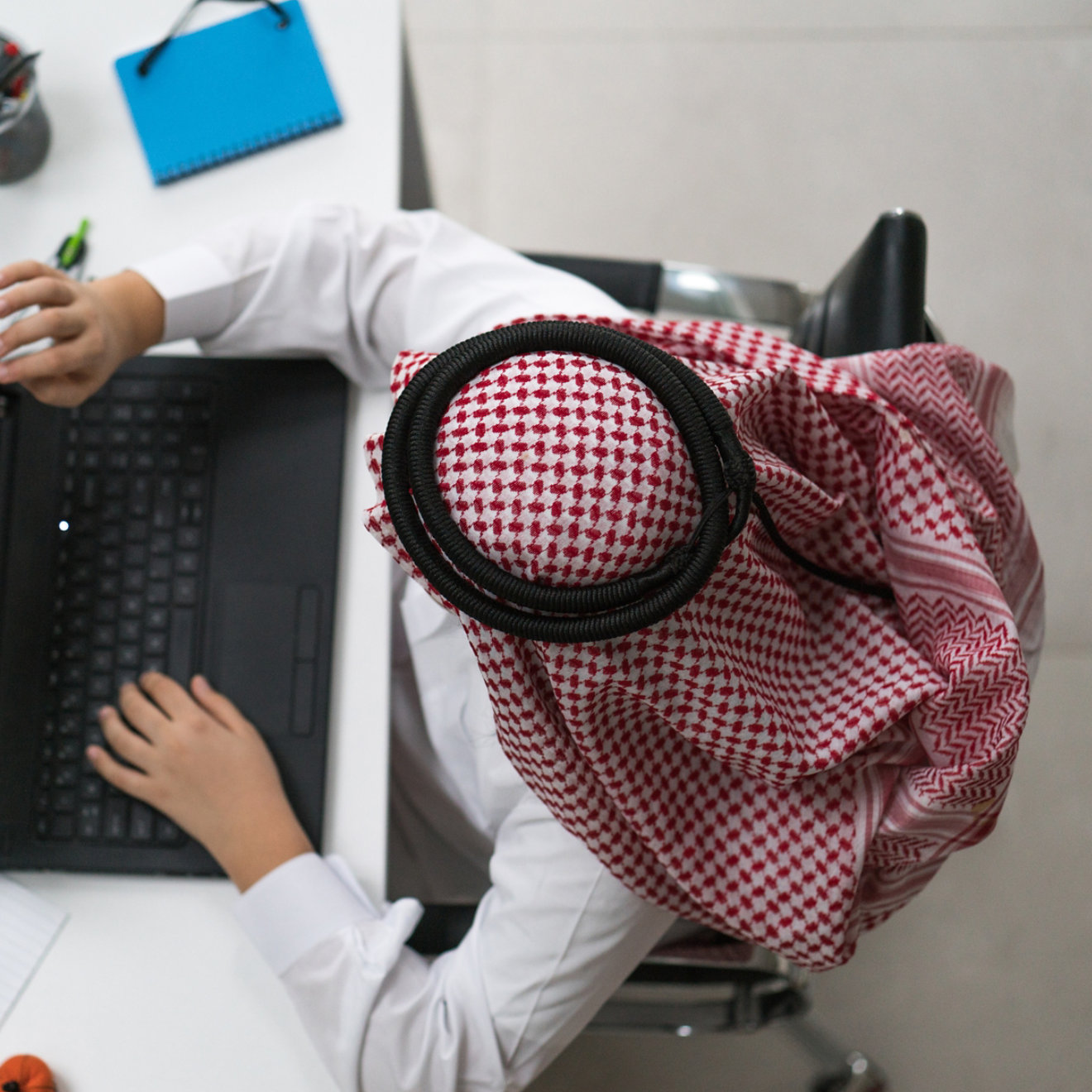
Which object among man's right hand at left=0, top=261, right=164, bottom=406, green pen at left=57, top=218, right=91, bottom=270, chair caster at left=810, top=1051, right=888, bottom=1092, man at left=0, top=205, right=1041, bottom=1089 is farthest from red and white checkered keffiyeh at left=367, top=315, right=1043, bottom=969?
chair caster at left=810, top=1051, right=888, bottom=1092

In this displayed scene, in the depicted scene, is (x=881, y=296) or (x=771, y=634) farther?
(x=881, y=296)

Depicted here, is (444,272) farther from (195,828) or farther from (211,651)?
(195,828)

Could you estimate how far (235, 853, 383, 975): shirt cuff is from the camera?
66 cm

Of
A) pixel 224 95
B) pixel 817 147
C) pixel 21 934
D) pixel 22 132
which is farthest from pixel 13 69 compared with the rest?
pixel 817 147

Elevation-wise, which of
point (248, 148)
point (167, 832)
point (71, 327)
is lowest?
point (167, 832)

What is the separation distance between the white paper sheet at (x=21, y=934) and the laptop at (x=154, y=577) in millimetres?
26

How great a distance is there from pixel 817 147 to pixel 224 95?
1048mm

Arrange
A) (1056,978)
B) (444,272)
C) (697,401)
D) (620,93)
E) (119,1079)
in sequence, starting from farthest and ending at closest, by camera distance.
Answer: (620,93) < (1056,978) < (444,272) < (119,1079) < (697,401)

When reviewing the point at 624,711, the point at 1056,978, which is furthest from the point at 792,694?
the point at 1056,978

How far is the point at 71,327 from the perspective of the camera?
0.68 metres

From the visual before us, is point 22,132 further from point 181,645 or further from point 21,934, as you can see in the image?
point 21,934

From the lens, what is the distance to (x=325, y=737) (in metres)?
0.72

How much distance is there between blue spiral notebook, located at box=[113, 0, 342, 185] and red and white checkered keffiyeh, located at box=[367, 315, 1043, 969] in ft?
1.46

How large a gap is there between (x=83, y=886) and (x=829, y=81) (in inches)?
60.4
